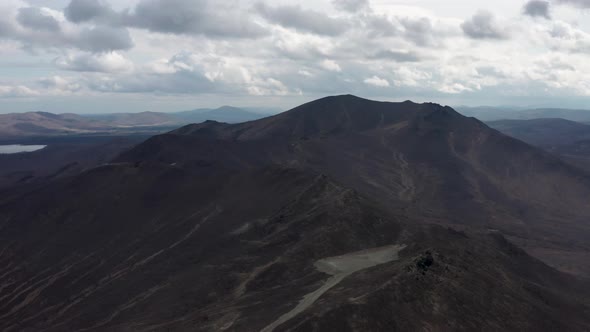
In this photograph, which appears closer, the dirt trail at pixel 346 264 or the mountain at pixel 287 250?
the mountain at pixel 287 250

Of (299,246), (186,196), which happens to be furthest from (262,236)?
(186,196)

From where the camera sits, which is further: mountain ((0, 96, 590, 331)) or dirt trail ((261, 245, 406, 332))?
dirt trail ((261, 245, 406, 332))

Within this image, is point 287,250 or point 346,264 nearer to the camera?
point 346,264

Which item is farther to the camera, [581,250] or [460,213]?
[460,213]

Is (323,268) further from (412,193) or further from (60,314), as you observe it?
(412,193)

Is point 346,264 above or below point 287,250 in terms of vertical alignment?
above
